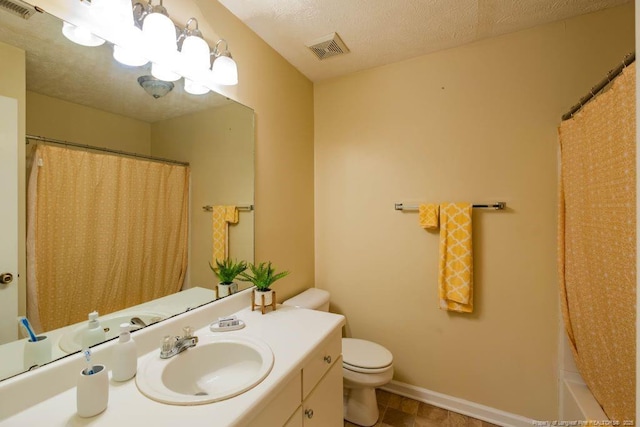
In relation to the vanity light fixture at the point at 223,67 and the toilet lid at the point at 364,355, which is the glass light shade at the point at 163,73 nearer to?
the vanity light fixture at the point at 223,67

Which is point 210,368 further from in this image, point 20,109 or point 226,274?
point 20,109

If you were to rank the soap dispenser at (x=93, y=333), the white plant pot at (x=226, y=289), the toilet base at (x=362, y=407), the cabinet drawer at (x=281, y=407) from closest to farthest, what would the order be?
1. the cabinet drawer at (x=281, y=407)
2. the soap dispenser at (x=93, y=333)
3. the white plant pot at (x=226, y=289)
4. the toilet base at (x=362, y=407)

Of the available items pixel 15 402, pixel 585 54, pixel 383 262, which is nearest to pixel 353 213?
pixel 383 262

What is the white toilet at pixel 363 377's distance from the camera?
62.4 inches

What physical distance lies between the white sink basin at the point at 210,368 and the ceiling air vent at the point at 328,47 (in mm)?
1723

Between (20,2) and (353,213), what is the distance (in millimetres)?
1842

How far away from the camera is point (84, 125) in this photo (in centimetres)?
94

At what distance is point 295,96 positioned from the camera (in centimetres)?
201

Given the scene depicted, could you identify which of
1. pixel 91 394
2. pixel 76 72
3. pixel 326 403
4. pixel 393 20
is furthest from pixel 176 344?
pixel 393 20

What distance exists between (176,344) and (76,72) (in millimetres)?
1016

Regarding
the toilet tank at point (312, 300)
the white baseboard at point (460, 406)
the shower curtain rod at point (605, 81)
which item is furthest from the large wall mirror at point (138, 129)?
the shower curtain rod at point (605, 81)

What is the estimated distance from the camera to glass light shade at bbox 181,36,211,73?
46.4 inches

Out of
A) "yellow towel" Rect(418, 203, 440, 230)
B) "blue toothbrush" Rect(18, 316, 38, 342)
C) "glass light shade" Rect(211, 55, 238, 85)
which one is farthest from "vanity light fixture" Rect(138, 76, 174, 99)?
"yellow towel" Rect(418, 203, 440, 230)

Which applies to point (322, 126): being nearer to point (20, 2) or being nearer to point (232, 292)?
point (232, 292)
